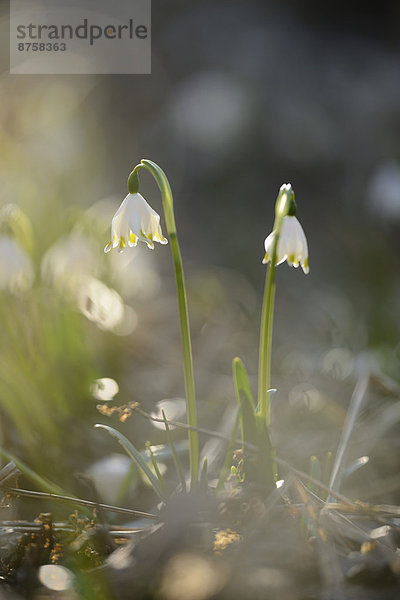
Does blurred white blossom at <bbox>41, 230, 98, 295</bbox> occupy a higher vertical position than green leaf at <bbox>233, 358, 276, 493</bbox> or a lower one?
higher

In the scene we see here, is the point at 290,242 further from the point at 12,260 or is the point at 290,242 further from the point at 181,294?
the point at 12,260

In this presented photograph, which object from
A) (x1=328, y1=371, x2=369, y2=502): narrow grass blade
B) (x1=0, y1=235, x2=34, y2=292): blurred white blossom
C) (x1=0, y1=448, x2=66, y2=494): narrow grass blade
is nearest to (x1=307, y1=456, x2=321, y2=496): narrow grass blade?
(x1=328, y1=371, x2=369, y2=502): narrow grass blade

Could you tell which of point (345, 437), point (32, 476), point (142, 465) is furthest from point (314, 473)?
point (32, 476)

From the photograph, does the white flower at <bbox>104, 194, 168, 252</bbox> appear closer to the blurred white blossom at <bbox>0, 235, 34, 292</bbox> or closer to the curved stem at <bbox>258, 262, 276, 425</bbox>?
the curved stem at <bbox>258, 262, 276, 425</bbox>

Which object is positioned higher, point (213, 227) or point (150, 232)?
point (213, 227)

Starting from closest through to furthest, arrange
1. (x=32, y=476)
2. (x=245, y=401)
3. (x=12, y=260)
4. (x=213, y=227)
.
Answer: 1. (x=245, y=401)
2. (x=32, y=476)
3. (x=12, y=260)
4. (x=213, y=227)

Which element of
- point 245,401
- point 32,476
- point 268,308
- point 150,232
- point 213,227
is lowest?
point 32,476

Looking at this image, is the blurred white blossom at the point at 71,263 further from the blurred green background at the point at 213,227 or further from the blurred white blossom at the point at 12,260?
the blurred white blossom at the point at 12,260
